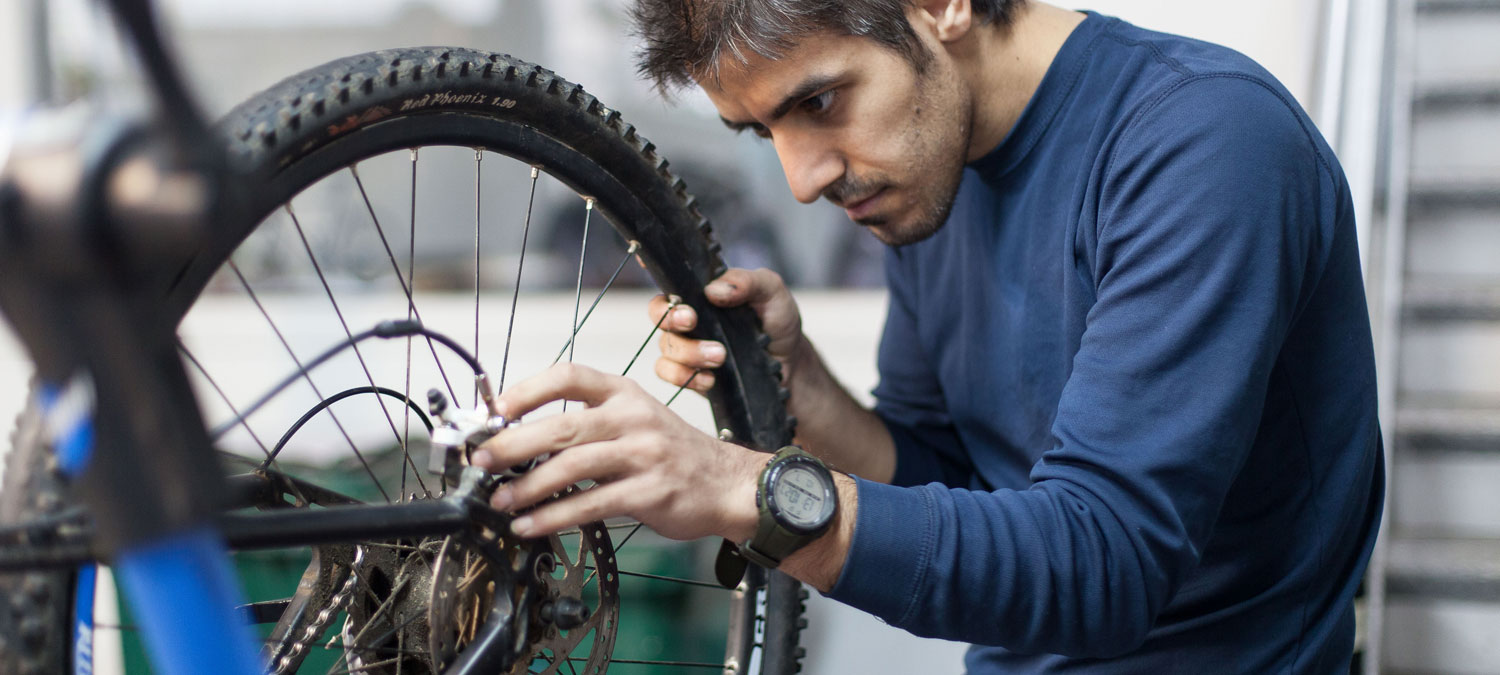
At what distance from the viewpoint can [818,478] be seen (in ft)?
2.03

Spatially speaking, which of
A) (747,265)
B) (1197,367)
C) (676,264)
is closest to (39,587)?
(676,264)

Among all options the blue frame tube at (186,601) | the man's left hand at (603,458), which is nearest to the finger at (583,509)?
the man's left hand at (603,458)

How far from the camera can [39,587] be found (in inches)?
17.3

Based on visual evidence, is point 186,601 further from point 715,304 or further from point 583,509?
point 715,304

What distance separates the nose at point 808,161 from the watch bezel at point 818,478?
301mm

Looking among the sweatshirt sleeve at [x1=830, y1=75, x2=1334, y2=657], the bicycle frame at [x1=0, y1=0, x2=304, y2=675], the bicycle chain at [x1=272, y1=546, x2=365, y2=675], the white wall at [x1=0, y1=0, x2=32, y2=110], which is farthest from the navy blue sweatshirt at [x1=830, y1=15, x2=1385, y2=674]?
the white wall at [x1=0, y1=0, x2=32, y2=110]

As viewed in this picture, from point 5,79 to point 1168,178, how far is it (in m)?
2.20

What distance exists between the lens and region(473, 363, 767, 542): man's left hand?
1.77 feet

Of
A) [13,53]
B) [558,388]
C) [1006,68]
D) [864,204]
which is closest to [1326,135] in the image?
[1006,68]

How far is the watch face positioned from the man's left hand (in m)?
0.03

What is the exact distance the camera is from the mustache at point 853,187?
0.88m

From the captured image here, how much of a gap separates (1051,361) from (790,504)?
372 millimetres

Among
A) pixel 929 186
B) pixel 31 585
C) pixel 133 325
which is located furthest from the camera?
pixel 929 186

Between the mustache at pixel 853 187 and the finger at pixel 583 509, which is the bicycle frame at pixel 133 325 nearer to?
the finger at pixel 583 509
